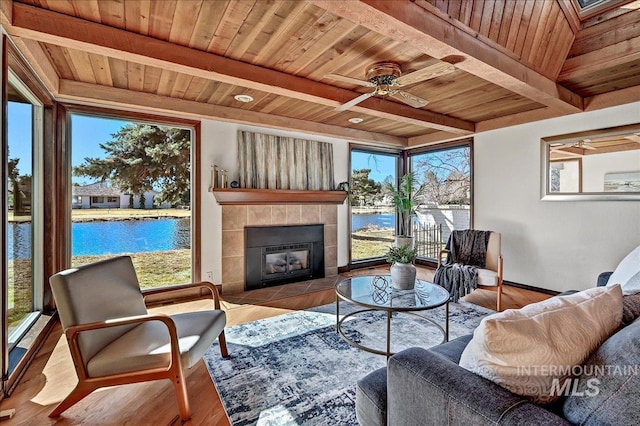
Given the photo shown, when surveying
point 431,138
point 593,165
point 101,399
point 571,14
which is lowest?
point 101,399

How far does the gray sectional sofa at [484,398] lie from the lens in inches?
30.8

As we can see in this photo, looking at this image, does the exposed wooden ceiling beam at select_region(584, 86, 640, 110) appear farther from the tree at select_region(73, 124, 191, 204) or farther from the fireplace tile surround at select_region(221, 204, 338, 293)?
the tree at select_region(73, 124, 191, 204)

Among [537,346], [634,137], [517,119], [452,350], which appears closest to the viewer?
[537,346]

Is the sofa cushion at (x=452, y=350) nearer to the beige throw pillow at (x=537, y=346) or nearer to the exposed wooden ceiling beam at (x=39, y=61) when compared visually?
→ the beige throw pillow at (x=537, y=346)

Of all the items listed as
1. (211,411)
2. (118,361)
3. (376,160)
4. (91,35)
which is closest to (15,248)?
(118,361)

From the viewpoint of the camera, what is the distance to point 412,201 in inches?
213

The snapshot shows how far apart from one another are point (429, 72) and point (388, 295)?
1.84 meters

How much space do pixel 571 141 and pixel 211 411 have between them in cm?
470

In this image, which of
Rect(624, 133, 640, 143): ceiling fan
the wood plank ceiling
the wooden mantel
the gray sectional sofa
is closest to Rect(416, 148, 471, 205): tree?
the wood plank ceiling

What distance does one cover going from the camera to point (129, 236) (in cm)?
360

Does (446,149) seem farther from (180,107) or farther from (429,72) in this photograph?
(180,107)

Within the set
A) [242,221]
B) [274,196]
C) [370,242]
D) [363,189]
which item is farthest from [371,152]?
[242,221]

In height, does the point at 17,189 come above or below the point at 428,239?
above

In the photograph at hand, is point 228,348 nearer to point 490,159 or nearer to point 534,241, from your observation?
point 534,241
